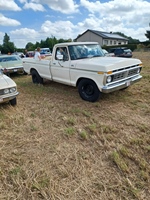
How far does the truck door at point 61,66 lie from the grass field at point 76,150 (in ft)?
3.51

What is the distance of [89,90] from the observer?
16.5 ft

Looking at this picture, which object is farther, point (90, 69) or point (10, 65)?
point (10, 65)

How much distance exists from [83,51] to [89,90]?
4.76ft

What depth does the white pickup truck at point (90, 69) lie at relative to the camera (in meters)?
4.35

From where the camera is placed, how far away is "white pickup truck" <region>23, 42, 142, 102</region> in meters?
4.35

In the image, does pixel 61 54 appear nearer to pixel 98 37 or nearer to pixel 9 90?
pixel 9 90

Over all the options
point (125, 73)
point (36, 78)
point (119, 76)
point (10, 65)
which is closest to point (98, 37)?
point (10, 65)

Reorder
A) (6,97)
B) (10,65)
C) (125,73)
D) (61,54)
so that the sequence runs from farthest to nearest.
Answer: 1. (10,65)
2. (61,54)
3. (125,73)
4. (6,97)

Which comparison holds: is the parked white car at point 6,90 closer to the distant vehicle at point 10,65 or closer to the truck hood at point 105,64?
the truck hood at point 105,64

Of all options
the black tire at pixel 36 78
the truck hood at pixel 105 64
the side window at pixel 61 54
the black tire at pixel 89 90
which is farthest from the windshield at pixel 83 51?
the black tire at pixel 36 78

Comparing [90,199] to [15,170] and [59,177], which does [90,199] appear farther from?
[15,170]

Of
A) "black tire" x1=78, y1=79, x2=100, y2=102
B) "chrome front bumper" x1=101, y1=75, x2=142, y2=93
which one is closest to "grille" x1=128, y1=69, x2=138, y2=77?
"chrome front bumper" x1=101, y1=75, x2=142, y2=93

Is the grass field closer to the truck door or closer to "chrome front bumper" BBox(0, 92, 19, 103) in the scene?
"chrome front bumper" BBox(0, 92, 19, 103)

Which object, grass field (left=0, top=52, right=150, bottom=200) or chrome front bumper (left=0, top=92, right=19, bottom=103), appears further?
chrome front bumper (left=0, top=92, right=19, bottom=103)
